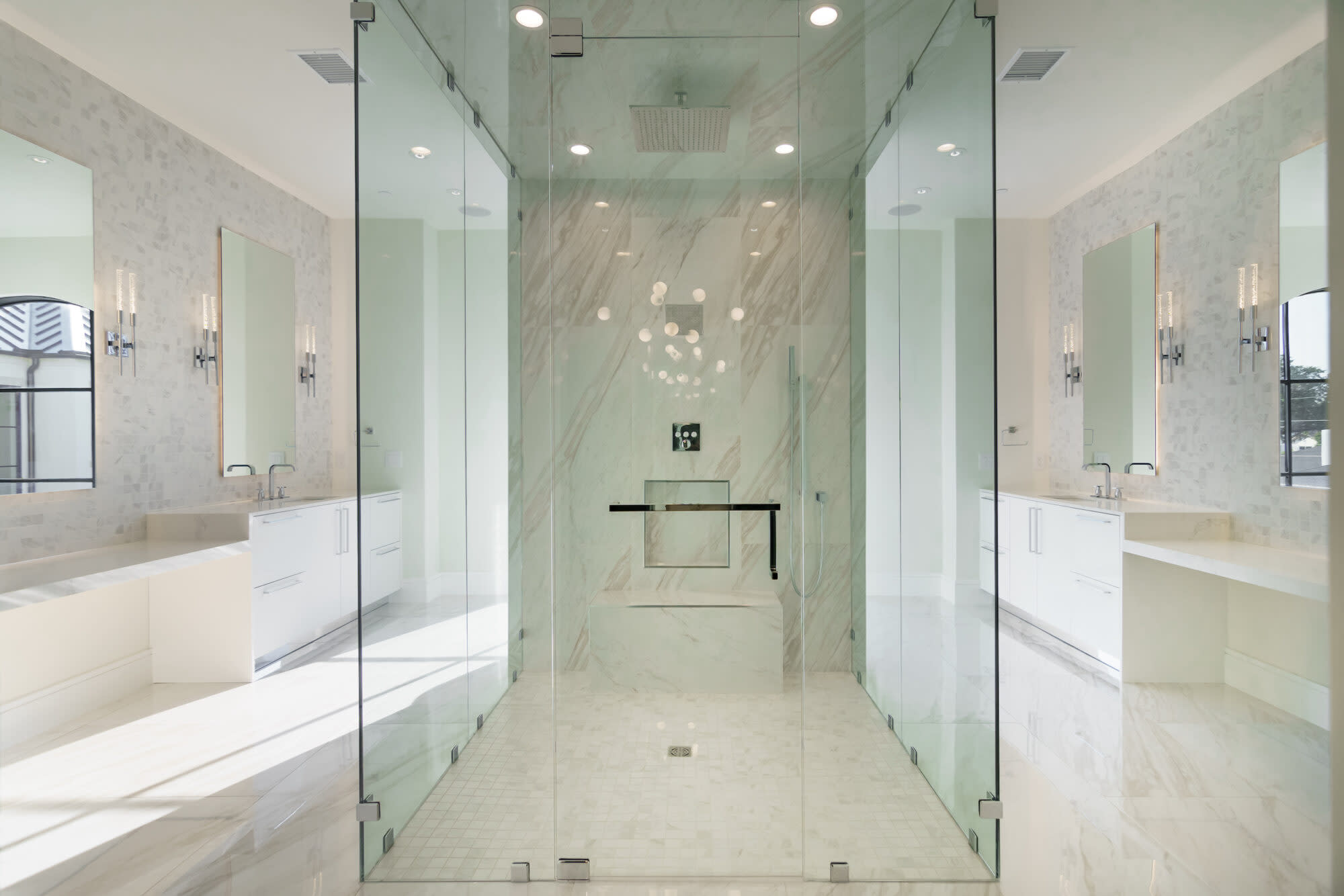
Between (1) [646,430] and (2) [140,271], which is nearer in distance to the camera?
(1) [646,430]

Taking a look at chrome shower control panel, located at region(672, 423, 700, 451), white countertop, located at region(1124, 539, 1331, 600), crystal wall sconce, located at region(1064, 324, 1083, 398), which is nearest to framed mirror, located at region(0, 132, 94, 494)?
chrome shower control panel, located at region(672, 423, 700, 451)

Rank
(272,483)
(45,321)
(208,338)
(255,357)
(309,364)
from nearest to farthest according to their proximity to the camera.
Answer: (45,321) < (208,338) < (255,357) < (272,483) < (309,364)

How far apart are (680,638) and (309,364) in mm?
4107

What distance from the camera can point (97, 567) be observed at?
A: 2.68 meters

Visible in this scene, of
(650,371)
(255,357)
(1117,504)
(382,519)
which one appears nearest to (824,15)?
(650,371)

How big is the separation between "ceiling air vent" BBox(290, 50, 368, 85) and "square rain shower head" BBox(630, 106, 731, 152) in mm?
1789

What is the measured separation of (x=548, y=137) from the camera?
196 cm

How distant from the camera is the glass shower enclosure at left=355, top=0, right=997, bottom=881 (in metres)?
1.94

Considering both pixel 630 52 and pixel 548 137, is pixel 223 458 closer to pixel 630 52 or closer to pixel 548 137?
pixel 548 137

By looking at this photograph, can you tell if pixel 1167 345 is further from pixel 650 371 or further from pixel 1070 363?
pixel 650 371

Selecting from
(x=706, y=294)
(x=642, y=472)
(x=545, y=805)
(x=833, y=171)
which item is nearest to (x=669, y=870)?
(x=545, y=805)

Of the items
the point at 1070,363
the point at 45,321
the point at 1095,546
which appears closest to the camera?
the point at 45,321

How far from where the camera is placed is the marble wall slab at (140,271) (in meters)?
2.88

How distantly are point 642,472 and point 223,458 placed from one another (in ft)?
11.0
